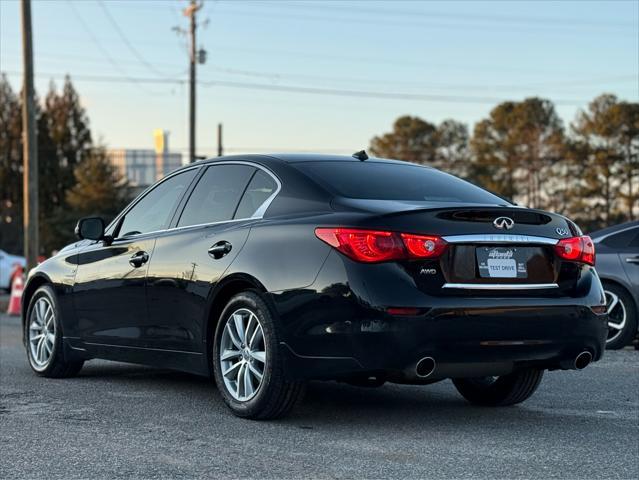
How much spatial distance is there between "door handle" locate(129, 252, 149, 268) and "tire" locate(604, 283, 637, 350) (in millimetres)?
5737

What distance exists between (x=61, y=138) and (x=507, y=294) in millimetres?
77288

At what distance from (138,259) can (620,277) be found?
232 inches

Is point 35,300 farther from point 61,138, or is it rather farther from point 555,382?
point 61,138

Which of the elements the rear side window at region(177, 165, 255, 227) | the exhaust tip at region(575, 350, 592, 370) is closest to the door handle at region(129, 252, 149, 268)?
the rear side window at region(177, 165, 255, 227)

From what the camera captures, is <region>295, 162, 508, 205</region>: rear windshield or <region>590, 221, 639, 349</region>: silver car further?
<region>590, 221, 639, 349</region>: silver car

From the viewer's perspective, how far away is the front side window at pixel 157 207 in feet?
24.6

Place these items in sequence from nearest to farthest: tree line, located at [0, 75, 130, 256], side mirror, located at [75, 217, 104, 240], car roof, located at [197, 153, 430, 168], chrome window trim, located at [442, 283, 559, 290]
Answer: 1. chrome window trim, located at [442, 283, 559, 290]
2. car roof, located at [197, 153, 430, 168]
3. side mirror, located at [75, 217, 104, 240]
4. tree line, located at [0, 75, 130, 256]

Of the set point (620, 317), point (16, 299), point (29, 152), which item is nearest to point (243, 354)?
point (620, 317)

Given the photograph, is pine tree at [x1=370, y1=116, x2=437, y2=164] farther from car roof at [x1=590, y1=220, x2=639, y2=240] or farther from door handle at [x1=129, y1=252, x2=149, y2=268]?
door handle at [x1=129, y1=252, x2=149, y2=268]

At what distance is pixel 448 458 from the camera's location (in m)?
5.34

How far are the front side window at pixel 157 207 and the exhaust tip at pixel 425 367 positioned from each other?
95.8 inches

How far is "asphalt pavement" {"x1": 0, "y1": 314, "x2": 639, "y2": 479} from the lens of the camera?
200 inches

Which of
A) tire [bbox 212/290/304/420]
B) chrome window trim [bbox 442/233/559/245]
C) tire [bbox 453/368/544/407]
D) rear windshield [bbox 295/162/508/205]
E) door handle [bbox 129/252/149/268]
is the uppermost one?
rear windshield [bbox 295/162/508/205]

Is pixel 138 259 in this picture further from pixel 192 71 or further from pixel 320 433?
pixel 192 71
